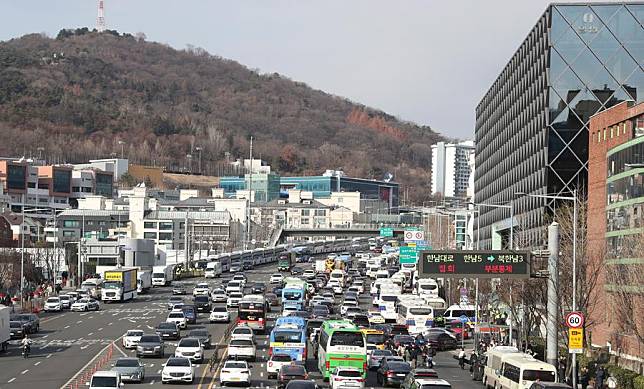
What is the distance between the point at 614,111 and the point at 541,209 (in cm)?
3078

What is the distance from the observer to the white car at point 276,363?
53594mm

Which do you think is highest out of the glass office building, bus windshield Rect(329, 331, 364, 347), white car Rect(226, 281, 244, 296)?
the glass office building

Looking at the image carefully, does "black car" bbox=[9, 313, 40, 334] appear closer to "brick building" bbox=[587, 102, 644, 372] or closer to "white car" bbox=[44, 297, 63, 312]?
"white car" bbox=[44, 297, 63, 312]

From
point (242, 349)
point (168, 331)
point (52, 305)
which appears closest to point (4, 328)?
point (168, 331)

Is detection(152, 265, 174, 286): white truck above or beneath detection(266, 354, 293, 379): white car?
above

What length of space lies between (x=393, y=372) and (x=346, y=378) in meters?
4.37

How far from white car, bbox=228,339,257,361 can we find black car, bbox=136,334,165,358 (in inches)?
164

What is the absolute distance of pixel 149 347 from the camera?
61156 millimetres

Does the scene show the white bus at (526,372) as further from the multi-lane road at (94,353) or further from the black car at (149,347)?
the black car at (149,347)

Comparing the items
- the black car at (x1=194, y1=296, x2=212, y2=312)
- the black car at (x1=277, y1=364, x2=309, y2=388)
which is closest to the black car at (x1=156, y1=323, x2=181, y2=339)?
the black car at (x1=194, y1=296, x2=212, y2=312)

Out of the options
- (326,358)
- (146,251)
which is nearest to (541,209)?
(326,358)

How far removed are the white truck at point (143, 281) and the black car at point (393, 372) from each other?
220ft

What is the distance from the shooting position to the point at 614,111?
71188 millimetres

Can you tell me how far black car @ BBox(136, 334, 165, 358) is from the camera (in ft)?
201
